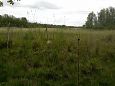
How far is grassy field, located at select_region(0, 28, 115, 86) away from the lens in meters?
11.4

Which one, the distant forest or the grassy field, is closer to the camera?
the grassy field

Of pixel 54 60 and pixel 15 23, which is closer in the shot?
pixel 54 60

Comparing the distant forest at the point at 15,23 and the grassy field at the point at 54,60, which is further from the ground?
the distant forest at the point at 15,23

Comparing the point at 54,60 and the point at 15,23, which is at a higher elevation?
the point at 15,23

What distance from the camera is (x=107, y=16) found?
86938 mm

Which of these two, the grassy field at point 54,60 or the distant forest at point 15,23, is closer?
the grassy field at point 54,60

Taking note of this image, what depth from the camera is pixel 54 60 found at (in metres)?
12.9

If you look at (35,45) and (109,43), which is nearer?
(35,45)

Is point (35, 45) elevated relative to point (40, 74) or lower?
elevated

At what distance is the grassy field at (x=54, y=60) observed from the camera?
11414 mm

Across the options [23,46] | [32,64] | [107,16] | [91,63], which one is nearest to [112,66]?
[91,63]

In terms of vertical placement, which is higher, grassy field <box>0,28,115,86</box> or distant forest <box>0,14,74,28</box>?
distant forest <box>0,14,74,28</box>

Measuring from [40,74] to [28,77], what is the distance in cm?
54

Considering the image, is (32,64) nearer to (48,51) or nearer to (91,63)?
(48,51)
